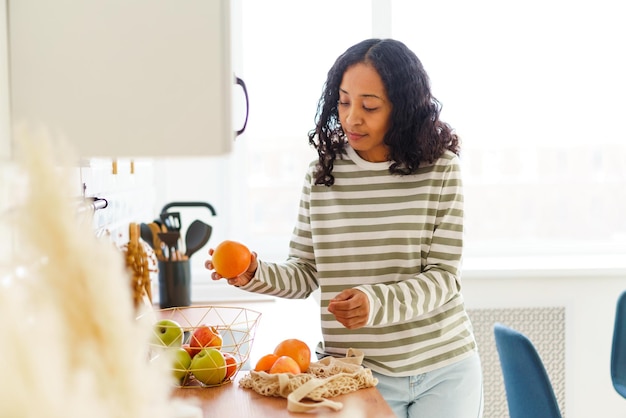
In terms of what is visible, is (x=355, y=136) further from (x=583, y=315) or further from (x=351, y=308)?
(x=583, y=315)

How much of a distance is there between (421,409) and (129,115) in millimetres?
884

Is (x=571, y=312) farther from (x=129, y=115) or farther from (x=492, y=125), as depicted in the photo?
(x=129, y=115)

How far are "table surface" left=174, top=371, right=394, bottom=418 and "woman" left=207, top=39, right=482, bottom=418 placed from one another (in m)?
0.21

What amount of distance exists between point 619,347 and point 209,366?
1.68 meters

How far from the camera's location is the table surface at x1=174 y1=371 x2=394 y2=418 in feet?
4.51

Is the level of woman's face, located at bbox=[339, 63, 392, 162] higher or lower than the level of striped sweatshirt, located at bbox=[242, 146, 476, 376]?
higher

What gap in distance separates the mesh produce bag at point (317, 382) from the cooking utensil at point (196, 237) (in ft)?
3.15

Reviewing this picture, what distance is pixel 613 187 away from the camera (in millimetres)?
3484

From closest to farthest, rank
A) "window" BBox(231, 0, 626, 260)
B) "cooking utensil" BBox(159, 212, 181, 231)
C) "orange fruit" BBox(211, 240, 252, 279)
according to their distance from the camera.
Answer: "orange fruit" BBox(211, 240, 252, 279), "cooking utensil" BBox(159, 212, 181, 231), "window" BBox(231, 0, 626, 260)

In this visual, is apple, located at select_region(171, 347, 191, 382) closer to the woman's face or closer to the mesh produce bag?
the mesh produce bag

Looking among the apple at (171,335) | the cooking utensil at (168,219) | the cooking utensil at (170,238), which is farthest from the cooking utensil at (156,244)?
the apple at (171,335)

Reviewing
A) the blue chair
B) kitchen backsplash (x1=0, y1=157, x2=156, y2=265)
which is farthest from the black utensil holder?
the blue chair

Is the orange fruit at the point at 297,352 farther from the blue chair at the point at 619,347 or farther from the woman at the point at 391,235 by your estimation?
the blue chair at the point at 619,347

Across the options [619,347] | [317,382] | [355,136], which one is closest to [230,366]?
[317,382]
